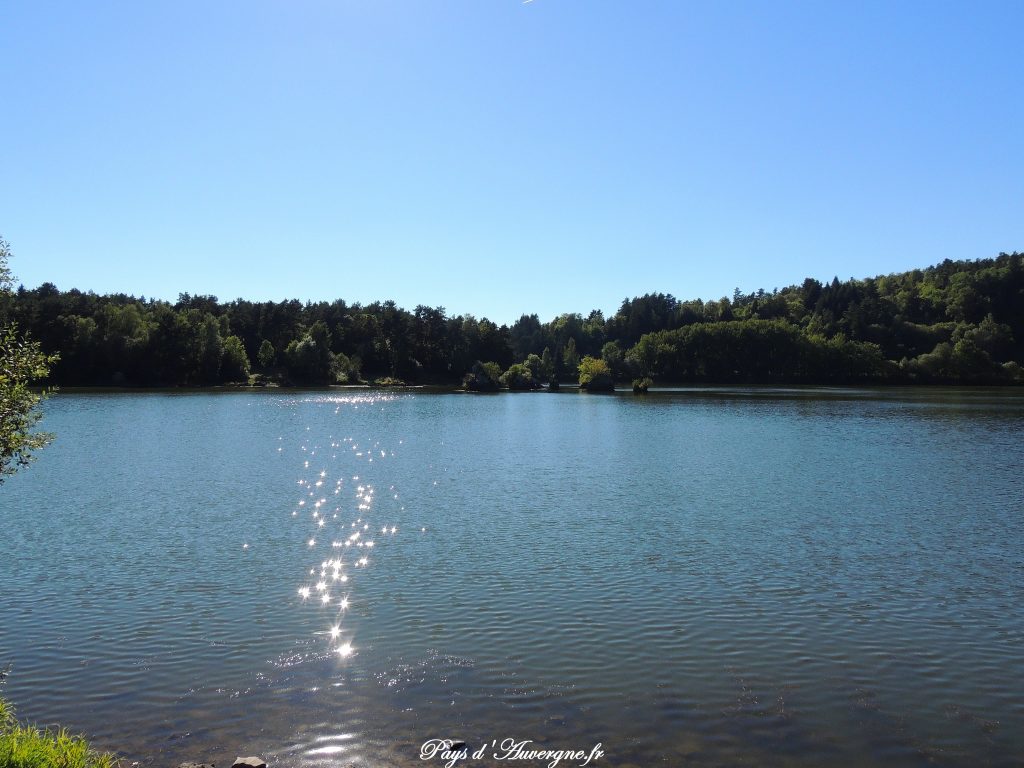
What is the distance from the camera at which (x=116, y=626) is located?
58.6 ft

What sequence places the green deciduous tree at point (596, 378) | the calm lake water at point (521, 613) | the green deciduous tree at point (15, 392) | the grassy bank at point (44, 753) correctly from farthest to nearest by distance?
the green deciduous tree at point (596, 378)
the green deciduous tree at point (15, 392)
the calm lake water at point (521, 613)
the grassy bank at point (44, 753)

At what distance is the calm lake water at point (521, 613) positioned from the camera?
12711 mm

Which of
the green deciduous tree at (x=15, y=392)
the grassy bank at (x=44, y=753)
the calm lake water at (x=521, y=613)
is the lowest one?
the calm lake water at (x=521, y=613)

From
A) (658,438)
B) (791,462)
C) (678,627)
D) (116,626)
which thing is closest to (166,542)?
(116,626)

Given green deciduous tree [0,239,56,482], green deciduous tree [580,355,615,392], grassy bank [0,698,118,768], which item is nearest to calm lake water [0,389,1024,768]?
grassy bank [0,698,118,768]

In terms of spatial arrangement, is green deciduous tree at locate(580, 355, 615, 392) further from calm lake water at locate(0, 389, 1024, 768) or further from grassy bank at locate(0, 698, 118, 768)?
grassy bank at locate(0, 698, 118, 768)

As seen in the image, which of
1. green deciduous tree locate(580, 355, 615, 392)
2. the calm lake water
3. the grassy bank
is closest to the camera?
the grassy bank

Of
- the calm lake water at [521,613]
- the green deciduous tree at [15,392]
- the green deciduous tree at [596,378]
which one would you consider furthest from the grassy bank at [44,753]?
the green deciduous tree at [596,378]

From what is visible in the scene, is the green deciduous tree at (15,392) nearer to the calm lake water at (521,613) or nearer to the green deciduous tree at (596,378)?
the calm lake water at (521,613)

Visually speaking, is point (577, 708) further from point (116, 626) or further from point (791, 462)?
point (791, 462)

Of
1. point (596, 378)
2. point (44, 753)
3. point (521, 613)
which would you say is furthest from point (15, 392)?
point (596, 378)

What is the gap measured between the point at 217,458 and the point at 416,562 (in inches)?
1251

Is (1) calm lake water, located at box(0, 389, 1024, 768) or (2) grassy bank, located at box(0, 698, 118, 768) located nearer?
(2) grassy bank, located at box(0, 698, 118, 768)

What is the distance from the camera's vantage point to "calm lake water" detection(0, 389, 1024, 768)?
41.7 ft
